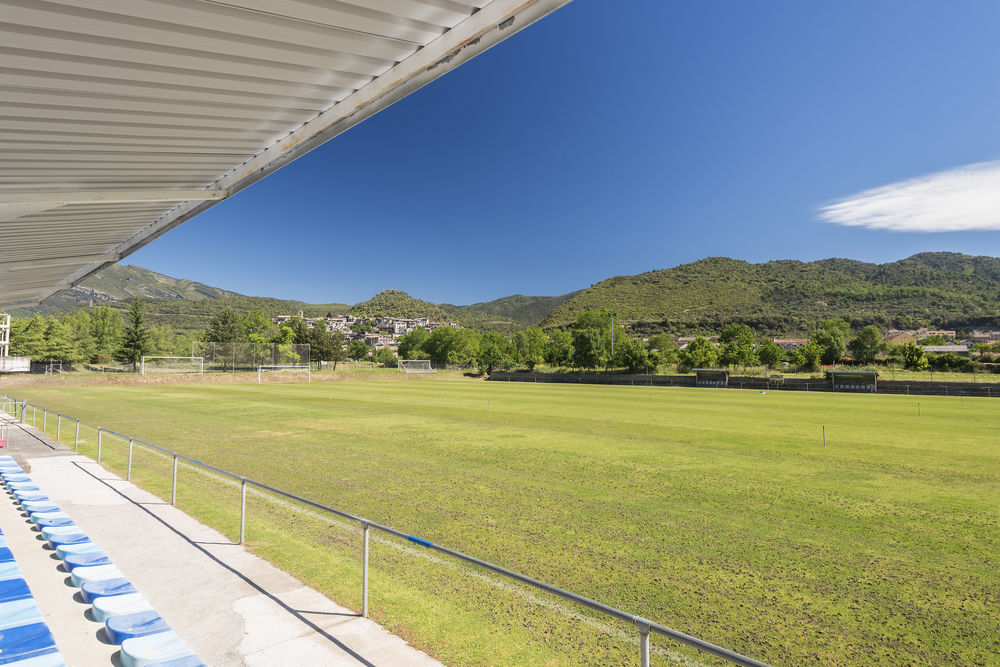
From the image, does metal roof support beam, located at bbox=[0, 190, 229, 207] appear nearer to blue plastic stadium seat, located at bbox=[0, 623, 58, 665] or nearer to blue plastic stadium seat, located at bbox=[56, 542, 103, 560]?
blue plastic stadium seat, located at bbox=[56, 542, 103, 560]

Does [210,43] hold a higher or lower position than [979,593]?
higher

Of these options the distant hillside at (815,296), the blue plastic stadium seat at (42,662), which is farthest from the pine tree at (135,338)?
the distant hillside at (815,296)

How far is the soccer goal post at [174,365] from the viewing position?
5862 cm

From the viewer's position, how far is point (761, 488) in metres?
11.9

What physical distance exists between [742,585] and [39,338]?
315 feet

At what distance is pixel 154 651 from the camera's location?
4168 millimetres

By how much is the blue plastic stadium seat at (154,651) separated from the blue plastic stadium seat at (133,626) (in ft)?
0.46

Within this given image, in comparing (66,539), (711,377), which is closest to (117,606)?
(66,539)

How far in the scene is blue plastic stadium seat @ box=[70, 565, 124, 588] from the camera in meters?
5.51

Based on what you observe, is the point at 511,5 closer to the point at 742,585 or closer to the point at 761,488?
the point at 742,585

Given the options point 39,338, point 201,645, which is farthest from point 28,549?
point 39,338

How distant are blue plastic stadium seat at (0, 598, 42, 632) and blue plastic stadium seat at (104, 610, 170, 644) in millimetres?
556

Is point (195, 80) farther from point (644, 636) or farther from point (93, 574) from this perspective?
point (644, 636)

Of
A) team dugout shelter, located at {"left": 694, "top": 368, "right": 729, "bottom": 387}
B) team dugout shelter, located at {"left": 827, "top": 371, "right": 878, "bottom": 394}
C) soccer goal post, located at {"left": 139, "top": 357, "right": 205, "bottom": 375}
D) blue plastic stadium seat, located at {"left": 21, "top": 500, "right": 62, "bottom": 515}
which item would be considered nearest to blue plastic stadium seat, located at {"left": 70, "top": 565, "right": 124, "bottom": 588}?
blue plastic stadium seat, located at {"left": 21, "top": 500, "right": 62, "bottom": 515}
